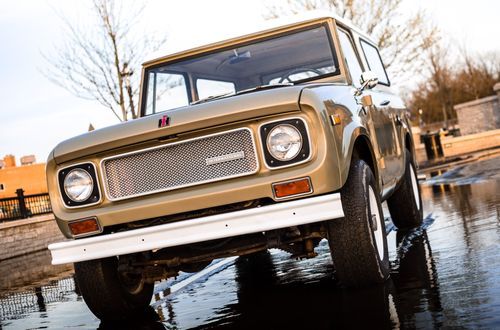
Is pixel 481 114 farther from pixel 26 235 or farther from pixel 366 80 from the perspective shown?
pixel 366 80

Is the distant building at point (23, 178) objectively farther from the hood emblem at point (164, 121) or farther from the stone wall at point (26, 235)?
the hood emblem at point (164, 121)

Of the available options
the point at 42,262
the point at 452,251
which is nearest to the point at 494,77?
the point at 42,262

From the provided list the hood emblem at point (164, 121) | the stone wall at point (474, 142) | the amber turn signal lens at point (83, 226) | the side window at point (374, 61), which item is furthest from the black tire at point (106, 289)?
the stone wall at point (474, 142)

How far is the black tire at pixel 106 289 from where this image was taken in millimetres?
5332

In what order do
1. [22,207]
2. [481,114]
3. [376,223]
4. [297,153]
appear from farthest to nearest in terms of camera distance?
[481,114] → [22,207] → [376,223] → [297,153]

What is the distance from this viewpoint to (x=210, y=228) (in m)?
4.63

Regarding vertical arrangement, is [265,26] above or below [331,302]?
above

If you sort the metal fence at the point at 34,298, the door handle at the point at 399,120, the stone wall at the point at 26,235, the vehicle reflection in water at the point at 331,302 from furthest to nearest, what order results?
the stone wall at the point at 26,235 < the door handle at the point at 399,120 < the metal fence at the point at 34,298 < the vehicle reflection in water at the point at 331,302

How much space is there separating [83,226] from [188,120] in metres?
1.03

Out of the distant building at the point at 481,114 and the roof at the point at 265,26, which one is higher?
the roof at the point at 265,26

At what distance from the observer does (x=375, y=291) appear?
200 inches

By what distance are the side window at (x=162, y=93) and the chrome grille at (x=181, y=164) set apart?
1.66m

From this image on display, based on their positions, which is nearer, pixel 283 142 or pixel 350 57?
pixel 283 142

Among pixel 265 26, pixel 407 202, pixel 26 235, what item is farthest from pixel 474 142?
pixel 265 26
